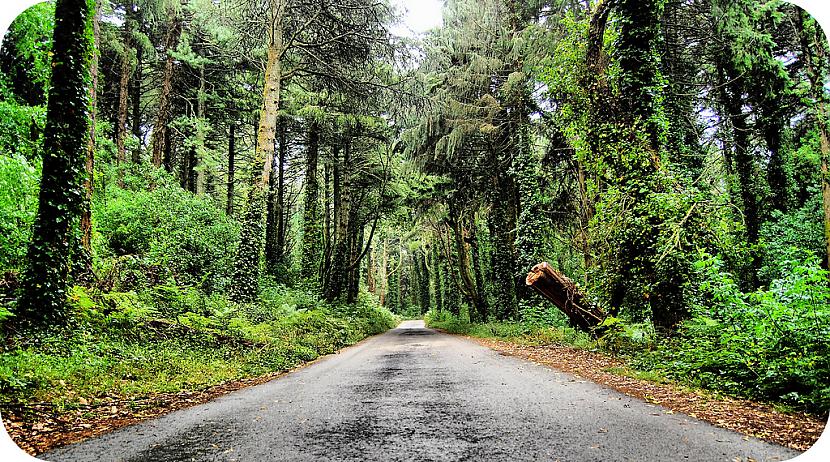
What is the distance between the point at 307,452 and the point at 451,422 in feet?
4.29

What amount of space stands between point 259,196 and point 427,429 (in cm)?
987

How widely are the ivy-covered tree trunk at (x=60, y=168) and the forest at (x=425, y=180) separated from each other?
3 centimetres

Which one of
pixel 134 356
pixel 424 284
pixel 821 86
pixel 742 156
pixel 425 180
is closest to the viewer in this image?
pixel 821 86

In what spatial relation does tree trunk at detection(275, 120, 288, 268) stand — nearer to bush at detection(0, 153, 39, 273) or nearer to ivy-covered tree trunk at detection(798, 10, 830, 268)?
bush at detection(0, 153, 39, 273)

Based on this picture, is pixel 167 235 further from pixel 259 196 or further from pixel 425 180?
pixel 425 180

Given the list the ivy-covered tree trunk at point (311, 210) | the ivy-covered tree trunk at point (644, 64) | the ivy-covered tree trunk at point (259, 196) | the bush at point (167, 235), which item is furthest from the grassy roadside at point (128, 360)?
the ivy-covered tree trunk at point (311, 210)

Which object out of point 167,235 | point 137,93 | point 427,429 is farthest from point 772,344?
point 137,93

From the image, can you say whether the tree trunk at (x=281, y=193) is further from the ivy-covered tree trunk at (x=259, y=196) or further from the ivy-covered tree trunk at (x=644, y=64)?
the ivy-covered tree trunk at (x=644, y=64)

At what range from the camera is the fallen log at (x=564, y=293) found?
30.9 ft

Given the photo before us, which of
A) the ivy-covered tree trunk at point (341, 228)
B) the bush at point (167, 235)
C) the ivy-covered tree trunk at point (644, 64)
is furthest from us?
the ivy-covered tree trunk at point (341, 228)

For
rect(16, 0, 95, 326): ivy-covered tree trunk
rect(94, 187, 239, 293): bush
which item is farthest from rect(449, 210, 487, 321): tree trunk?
rect(16, 0, 95, 326): ivy-covered tree trunk

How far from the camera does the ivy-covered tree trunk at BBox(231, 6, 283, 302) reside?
38.5ft

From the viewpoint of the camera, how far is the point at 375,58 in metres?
15.3

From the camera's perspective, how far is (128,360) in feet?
19.6
